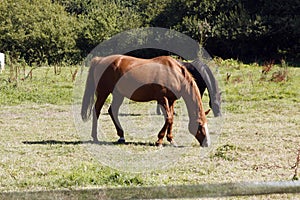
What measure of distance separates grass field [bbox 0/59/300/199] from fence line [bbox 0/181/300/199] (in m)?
2.69

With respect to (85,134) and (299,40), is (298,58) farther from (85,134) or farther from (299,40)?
(85,134)

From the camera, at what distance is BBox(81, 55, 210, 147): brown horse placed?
8.23 metres

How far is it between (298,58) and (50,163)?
79.4 feet

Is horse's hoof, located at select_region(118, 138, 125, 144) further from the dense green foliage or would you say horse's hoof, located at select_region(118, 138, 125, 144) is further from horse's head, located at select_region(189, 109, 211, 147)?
the dense green foliage

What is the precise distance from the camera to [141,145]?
8.48 m

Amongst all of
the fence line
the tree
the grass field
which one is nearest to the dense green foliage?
the tree

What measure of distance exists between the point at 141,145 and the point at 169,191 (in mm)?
5636

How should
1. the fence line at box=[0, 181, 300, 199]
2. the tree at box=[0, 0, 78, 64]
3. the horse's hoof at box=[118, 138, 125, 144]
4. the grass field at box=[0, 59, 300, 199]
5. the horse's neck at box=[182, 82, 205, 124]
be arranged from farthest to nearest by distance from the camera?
the tree at box=[0, 0, 78, 64] < the horse's hoof at box=[118, 138, 125, 144] < the horse's neck at box=[182, 82, 205, 124] < the grass field at box=[0, 59, 300, 199] < the fence line at box=[0, 181, 300, 199]

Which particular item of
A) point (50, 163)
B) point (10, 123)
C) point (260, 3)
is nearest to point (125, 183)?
point (50, 163)

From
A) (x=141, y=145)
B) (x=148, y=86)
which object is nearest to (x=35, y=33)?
(x=148, y=86)

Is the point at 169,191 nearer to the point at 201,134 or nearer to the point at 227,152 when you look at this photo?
the point at 227,152

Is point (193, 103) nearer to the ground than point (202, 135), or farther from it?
farther from it

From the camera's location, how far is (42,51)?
101 ft

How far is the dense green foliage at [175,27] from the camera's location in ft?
96.9
